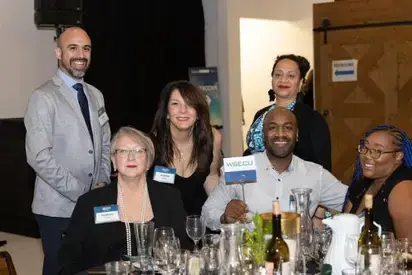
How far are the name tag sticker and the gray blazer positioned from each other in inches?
41.1

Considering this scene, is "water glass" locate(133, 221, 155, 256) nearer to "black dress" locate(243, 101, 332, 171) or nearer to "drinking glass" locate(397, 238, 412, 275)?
"drinking glass" locate(397, 238, 412, 275)

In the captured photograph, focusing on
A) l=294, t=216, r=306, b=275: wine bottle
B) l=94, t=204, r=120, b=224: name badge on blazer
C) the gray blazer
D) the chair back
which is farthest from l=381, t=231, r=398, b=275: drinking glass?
the gray blazer

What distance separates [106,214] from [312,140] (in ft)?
4.86

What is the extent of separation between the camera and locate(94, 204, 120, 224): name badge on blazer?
2.88 m

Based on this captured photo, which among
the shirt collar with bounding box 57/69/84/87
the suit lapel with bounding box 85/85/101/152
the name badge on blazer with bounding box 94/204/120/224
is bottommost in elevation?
the name badge on blazer with bounding box 94/204/120/224

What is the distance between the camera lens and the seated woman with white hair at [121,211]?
2902 millimetres

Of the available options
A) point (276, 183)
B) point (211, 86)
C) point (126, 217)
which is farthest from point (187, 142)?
point (211, 86)

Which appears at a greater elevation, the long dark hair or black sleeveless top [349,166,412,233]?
the long dark hair

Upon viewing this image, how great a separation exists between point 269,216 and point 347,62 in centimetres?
484

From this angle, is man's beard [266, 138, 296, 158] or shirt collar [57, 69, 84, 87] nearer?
man's beard [266, 138, 296, 158]

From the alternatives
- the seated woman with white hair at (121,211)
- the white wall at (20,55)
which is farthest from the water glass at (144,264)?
the white wall at (20,55)

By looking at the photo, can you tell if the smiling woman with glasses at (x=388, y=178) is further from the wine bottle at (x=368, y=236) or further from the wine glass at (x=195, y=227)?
the wine glass at (x=195, y=227)

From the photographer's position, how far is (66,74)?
371 cm

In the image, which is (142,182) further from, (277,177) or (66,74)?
(66,74)
